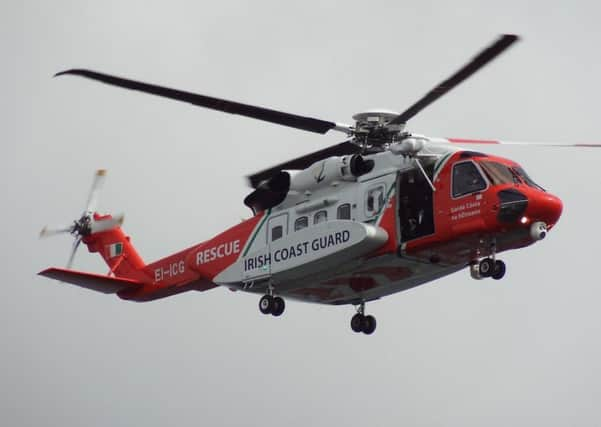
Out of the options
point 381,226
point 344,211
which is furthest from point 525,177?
point 344,211

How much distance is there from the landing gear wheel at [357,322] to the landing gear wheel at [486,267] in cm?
389

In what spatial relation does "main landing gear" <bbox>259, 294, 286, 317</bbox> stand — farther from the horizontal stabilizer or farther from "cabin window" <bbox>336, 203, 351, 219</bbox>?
the horizontal stabilizer

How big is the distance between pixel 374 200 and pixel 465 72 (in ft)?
14.0

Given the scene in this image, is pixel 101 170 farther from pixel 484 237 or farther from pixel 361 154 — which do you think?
pixel 484 237

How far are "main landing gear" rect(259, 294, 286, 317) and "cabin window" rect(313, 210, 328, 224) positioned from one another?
1.74 meters

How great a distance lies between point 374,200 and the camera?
23.0m

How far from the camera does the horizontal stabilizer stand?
25859mm

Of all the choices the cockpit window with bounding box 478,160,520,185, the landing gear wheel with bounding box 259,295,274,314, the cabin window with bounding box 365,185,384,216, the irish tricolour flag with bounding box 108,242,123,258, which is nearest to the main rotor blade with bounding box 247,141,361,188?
the cabin window with bounding box 365,185,384,216

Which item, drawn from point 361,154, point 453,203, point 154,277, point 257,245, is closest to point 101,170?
point 154,277

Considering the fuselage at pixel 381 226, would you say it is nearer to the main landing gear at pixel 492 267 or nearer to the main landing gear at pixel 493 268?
the main landing gear at pixel 492 267

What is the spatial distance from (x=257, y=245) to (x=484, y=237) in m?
5.07

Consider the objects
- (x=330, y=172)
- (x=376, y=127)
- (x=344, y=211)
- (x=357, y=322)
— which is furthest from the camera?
(x=357, y=322)

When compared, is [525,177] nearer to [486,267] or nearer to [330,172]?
[486,267]

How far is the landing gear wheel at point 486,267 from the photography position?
71.7 ft
